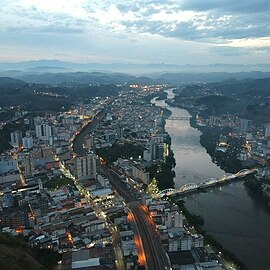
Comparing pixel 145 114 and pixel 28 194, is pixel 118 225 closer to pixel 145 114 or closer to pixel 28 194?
pixel 28 194

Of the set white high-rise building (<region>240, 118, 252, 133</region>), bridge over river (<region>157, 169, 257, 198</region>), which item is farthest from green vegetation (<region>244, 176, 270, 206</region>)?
white high-rise building (<region>240, 118, 252, 133</region>)

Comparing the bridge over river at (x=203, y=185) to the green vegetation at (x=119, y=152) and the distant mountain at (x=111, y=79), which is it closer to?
the green vegetation at (x=119, y=152)

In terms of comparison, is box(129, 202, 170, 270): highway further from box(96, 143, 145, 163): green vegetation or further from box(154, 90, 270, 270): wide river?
box(96, 143, 145, 163): green vegetation

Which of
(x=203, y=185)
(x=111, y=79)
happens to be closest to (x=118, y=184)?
(x=203, y=185)

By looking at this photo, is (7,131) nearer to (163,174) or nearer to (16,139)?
(16,139)

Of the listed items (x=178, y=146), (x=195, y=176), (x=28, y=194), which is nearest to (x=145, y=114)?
(x=178, y=146)

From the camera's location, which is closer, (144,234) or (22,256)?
(22,256)
